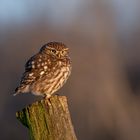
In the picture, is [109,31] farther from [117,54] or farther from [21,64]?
[21,64]

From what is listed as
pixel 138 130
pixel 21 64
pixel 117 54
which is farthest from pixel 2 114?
pixel 117 54

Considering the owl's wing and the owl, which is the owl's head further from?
the owl's wing

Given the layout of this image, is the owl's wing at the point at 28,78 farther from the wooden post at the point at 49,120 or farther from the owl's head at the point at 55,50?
the wooden post at the point at 49,120

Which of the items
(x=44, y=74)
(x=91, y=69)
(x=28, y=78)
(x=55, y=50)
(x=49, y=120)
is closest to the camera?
(x=49, y=120)

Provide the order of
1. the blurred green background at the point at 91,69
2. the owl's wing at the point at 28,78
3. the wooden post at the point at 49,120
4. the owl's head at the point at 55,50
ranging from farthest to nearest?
1. the blurred green background at the point at 91,69
2. the owl's head at the point at 55,50
3. the owl's wing at the point at 28,78
4. the wooden post at the point at 49,120

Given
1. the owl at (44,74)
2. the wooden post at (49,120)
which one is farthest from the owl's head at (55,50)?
the wooden post at (49,120)

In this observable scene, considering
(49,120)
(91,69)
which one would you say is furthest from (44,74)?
(91,69)

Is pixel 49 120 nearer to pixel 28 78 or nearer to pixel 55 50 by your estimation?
pixel 28 78
